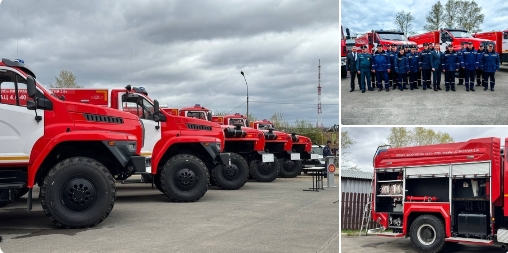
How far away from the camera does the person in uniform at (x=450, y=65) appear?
10.2m

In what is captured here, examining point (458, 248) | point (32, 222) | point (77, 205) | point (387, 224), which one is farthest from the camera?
point (387, 224)

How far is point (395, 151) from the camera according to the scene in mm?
9156

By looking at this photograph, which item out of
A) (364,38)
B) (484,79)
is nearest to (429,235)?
(484,79)

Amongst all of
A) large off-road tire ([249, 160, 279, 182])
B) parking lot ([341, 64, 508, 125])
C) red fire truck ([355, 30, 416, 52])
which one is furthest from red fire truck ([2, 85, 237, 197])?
red fire truck ([355, 30, 416, 52])

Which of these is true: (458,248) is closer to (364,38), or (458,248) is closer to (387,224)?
(387,224)

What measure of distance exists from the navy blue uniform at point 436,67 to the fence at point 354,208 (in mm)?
2744

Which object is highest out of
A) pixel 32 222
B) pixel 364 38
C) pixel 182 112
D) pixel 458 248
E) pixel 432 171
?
pixel 364 38

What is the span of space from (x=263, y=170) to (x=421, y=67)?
8256 millimetres

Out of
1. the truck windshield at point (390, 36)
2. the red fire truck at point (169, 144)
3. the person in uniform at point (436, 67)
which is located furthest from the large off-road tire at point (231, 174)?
the truck windshield at point (390, 36)

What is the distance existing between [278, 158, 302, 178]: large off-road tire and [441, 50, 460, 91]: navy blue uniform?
9526 mm

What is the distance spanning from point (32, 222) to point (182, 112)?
8.17m

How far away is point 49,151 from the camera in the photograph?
24.7 ft

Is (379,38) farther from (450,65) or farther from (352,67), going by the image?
(352,67)

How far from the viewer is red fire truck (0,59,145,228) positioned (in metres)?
7.44
